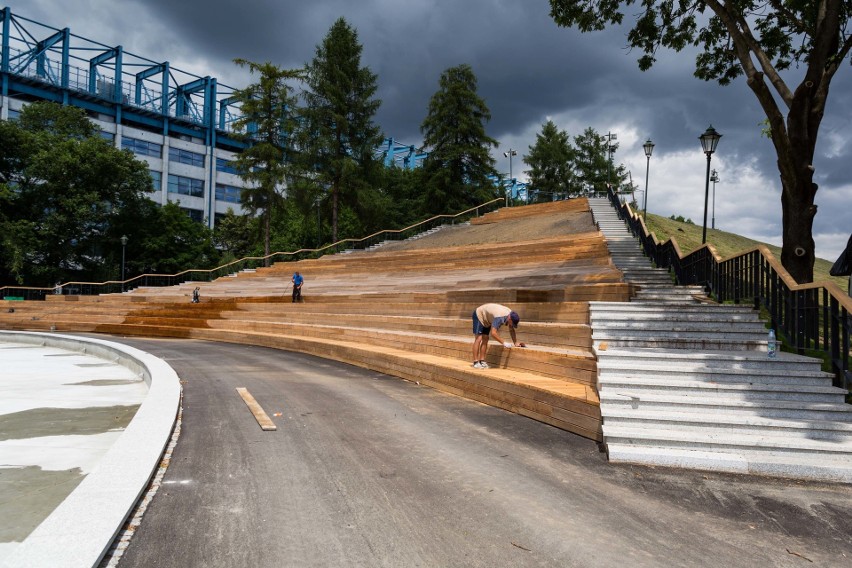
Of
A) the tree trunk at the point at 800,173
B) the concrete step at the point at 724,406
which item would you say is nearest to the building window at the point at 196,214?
the tree trunk at the point at 800,173

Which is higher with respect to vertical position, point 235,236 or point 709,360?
point 235,236

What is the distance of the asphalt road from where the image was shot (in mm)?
3330

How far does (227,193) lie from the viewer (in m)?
67.9

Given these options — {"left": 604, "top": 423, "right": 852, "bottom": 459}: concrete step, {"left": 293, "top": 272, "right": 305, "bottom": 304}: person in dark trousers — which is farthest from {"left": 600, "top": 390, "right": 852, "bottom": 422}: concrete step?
{"left": 293, "top": 272, "right": 305, "bottom": 304}: person in dark trousers

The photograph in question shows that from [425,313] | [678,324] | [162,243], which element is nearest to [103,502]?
[678,324]

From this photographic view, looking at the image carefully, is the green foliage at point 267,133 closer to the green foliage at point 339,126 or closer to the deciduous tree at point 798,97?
the green foliage at point 339,126

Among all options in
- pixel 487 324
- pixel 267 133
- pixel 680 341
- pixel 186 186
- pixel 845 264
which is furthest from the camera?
pixel 186 186

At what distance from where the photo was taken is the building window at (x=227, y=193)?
66938 millimetres

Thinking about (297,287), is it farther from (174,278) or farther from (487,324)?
(174,278)

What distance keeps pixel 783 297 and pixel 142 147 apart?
6488cm

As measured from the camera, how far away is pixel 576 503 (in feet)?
13.9

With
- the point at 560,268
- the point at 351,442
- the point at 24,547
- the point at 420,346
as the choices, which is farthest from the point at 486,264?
the point at 24,547

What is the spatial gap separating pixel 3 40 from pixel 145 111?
42.7 ft

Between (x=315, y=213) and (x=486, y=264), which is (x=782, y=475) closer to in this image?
(x=486, y=264)
